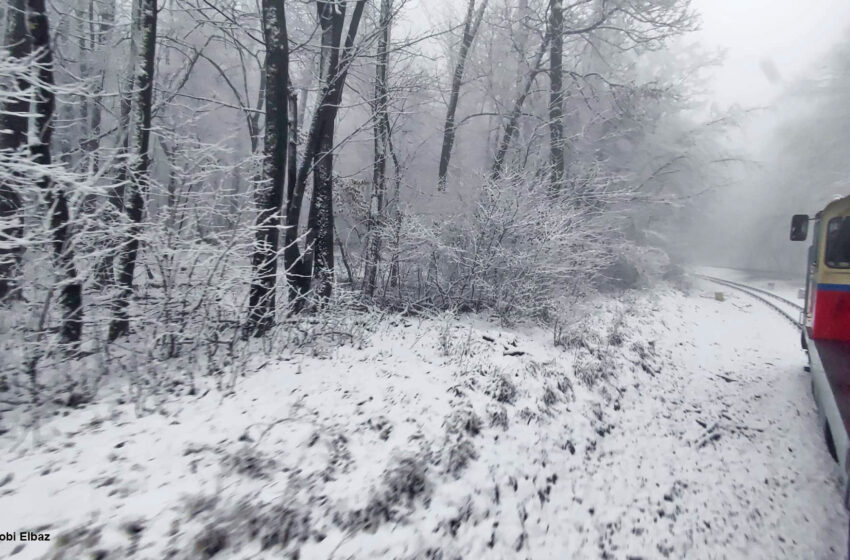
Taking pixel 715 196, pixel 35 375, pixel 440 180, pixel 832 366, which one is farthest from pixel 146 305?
pixel 715 196

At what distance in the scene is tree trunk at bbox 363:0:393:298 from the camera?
365 inches

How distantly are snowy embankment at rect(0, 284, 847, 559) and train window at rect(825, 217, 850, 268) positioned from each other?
2.20 meters

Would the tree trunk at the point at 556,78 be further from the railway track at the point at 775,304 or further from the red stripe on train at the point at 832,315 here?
the railway track at the point at 775,304

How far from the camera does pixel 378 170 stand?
34.0 ft

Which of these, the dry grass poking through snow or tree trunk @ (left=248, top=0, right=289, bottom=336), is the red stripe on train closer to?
the dry grass poking through snow

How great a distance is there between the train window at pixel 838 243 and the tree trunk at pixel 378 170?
25.9 feet

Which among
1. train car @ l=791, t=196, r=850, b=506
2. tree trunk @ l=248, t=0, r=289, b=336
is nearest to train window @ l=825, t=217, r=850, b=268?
train car @ l=791, t=196, r=850, b=506

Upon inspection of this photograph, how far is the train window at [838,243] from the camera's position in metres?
6.34

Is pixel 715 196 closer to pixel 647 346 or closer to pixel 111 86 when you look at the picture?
pixel 647 346

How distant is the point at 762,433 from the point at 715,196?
17.9 meters

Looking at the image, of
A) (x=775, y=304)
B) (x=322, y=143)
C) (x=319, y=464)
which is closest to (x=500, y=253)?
(x=322, y=143)

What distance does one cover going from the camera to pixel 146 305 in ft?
16.0

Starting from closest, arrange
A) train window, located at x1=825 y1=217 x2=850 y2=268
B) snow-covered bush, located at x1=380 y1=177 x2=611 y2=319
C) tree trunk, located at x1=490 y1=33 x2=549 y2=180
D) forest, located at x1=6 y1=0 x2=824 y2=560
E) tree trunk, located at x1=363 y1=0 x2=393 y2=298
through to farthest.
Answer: forest, located at x1=6 y1=0 x2=824 y2=560
train window, located at x1=825 y1=217 x2=850 y2=268
snow-covered bush, located at x1=380 y1=177 x2=611 y2=319
tree trunk, located at x1=363 y1=0 x2=393 y2=298
tree trunk, located at x1=490 y1=33 x2=549 y2=180

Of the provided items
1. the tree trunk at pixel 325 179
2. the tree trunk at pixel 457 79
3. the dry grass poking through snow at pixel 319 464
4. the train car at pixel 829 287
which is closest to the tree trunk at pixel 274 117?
the tree trunk at pixel 325 179
